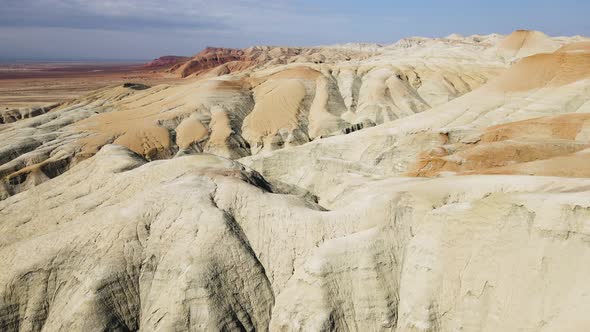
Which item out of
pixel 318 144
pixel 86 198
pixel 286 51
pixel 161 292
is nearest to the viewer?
pixel 161 292

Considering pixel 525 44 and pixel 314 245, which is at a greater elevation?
pixel 525 44

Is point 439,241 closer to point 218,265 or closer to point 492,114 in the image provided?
point 218,265

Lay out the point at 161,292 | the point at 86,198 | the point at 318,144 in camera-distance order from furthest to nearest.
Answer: the point at 318,144
the point at 86,198
the point at 161,292

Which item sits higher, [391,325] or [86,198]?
[86,198]

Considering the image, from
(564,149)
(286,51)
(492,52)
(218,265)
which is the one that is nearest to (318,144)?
(564,149)

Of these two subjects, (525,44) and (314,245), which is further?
(525,44)

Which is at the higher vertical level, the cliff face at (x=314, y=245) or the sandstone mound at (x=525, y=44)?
the sandstone mound at (x=525, y=44)

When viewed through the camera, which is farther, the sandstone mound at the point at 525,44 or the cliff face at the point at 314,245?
the sandstone mound at the point at 525,44

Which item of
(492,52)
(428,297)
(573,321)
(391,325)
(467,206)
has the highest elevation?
(492,52)

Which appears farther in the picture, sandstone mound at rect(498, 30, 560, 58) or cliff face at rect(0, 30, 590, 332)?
sandstone mound at rect(498, 30, 560, 58)

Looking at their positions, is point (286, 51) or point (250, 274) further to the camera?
point (286, 51)

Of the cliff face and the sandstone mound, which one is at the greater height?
the sandstone mound
